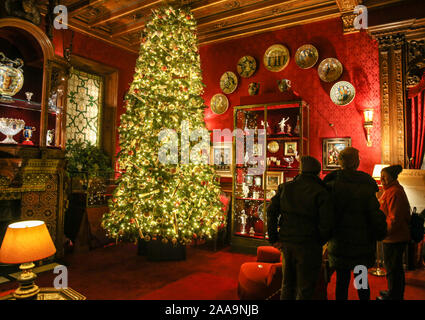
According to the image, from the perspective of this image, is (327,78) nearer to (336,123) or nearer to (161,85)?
(336,123)

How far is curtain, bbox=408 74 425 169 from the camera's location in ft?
15.6

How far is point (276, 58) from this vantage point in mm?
5895

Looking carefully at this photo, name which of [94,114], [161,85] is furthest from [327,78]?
[94,114]

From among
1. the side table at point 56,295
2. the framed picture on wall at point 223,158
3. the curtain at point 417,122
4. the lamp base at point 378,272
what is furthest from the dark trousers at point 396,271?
the framed picture on wall at point 223,158

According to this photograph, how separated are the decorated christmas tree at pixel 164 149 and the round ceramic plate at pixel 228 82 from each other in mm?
1799

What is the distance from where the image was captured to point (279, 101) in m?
5.33

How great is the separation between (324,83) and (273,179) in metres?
2.12

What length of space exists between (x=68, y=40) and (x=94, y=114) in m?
1.60

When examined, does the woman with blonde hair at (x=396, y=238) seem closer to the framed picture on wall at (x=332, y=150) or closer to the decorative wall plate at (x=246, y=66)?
the framed picture on wall at (x=332, y=150)

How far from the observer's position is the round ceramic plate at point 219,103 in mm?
6465

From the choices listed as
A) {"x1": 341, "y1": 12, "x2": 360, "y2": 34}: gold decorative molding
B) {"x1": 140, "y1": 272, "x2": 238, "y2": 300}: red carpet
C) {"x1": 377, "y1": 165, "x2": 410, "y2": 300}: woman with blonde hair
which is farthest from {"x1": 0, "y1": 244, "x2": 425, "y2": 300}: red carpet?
{"x1": 341, "y1": 12, "x2": 360, "y2": 34}: gold decorative molding

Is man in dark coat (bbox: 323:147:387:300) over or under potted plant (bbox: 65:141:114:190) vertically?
under

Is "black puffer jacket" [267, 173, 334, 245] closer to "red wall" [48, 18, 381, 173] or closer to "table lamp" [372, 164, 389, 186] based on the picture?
"table lamp" [372, 164, 389, 186]

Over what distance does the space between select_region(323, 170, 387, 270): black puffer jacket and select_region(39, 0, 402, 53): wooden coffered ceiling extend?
3.94 meters
